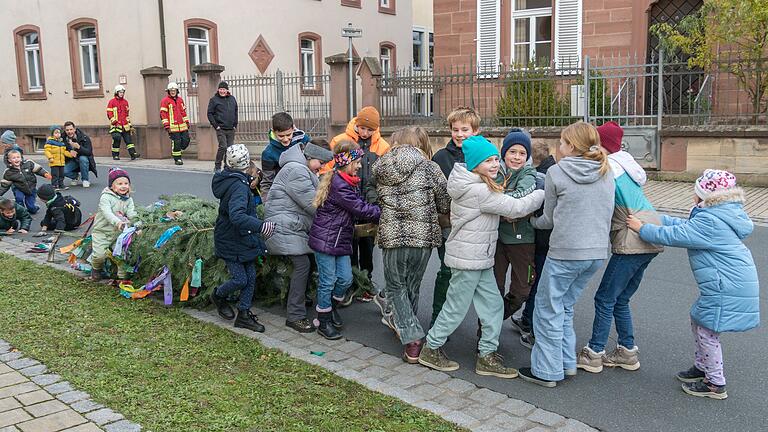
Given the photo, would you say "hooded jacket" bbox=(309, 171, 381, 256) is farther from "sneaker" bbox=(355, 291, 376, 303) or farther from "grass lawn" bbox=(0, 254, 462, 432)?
"sneaker" bbox=(355, 291, 376, 303)

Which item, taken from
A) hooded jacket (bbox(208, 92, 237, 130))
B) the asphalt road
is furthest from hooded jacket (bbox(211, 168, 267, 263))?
hooded jacket (bbox(208, 92, 237, 130))

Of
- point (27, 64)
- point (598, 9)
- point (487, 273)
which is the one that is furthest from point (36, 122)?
point (487, 273)

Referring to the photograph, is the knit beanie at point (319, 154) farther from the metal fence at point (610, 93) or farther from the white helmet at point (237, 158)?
the metal fence at point (610, 93)

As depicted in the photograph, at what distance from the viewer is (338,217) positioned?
5465 millimetres

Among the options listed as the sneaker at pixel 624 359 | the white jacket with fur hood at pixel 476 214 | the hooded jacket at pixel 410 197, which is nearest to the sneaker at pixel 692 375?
→ the sneaker at pixel 624 359

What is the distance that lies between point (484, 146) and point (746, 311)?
182 centimetres

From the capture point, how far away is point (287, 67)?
26.4m

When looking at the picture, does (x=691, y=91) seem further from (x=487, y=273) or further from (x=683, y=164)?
(x=487, y=273)

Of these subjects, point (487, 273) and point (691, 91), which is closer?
point (487, 273)

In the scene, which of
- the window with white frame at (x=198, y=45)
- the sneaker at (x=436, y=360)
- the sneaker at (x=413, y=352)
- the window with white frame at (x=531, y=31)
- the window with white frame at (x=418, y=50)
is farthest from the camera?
the window with white frame at (x=418, y=50)

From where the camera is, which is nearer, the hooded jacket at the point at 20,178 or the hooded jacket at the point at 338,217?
the hooded jacket at the point at 338,217

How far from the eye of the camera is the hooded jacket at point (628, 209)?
4613mm

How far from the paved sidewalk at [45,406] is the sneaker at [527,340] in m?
2.81

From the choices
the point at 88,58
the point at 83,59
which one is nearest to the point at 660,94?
the point at 88,58
